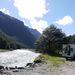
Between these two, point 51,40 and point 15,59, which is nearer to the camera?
point 15,59

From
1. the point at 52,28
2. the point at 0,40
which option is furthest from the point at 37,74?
the point at 0,40

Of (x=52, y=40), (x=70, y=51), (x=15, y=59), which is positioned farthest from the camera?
(x=52, y=40)

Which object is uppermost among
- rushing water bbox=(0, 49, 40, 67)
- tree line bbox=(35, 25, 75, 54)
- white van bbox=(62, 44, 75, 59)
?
tree line bbox=(35, 25, 75, 54)

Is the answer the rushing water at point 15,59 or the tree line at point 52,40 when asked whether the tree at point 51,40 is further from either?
the rushing water at point 15,59

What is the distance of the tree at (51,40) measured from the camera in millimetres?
112762

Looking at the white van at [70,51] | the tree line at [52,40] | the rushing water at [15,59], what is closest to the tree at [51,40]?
the tree line at [52,40]

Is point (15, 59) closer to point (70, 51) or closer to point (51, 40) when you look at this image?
point (70, 51)

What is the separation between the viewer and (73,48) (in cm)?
6512

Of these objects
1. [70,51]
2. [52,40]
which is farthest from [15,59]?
[52,40]

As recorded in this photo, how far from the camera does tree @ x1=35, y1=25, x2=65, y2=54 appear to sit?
113 meters

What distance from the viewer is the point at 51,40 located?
11406 cm

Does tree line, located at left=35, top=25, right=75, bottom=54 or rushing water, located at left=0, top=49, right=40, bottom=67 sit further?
tree line, located at left=35, top=25, right=75, bottom=54

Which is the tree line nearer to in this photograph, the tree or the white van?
the tree

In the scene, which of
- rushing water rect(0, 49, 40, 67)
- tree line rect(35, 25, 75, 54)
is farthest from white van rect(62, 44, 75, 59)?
tree line rect(35, 25, 75, 54)
